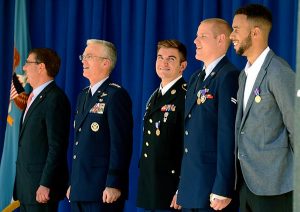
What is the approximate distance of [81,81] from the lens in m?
5.16

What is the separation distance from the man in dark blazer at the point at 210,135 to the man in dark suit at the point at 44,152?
1.08 meters

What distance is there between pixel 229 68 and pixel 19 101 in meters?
2.73

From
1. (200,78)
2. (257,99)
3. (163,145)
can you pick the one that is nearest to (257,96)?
(257,99)

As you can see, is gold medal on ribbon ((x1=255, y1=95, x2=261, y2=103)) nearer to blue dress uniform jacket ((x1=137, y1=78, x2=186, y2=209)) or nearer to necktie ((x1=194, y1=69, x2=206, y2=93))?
necktie ((x1=194, y1=69, x2=206, y2=93))

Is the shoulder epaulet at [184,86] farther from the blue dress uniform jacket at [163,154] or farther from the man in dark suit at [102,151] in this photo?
the man in dark suit at [102,151]

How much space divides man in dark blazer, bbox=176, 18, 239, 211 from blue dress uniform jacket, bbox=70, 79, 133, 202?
24.4 inches

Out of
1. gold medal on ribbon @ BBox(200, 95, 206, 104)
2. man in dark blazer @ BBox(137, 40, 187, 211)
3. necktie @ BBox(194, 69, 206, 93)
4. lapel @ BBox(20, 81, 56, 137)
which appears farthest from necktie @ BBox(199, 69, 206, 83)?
lapel @ BBox(20, 81, 56, 137)

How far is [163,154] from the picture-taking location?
3.30 meters

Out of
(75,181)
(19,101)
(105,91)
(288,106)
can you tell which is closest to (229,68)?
(288,106)

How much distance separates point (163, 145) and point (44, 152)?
0.94m

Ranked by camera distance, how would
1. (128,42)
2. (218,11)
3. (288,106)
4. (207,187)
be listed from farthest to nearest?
(128,42)
(218,11)
(207,187)
(288,106)

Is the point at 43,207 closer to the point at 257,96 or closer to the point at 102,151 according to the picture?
the point at 102,151

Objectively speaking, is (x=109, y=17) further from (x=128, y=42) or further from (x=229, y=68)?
(x=229, y=68)

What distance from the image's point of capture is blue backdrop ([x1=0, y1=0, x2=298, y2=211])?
425cm
